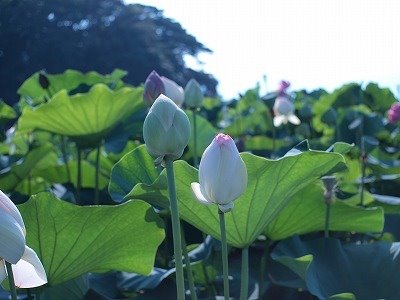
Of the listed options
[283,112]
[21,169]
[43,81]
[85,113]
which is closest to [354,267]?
[85,113]

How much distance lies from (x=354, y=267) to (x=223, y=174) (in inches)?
16.6

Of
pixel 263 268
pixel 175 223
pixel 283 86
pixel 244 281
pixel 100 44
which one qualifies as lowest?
pixel 100 44

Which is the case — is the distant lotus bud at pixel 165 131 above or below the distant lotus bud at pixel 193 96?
above

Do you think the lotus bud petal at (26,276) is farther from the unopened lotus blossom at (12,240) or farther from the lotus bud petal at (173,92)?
the lotus bud petal at (173,92)

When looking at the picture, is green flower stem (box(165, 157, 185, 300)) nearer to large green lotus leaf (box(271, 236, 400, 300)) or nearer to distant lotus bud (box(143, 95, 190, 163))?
distant lotus bud (box(143, 95, 190, 163))

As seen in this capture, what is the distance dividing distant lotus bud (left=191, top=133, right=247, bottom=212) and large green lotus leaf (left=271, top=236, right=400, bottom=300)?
1.02ft

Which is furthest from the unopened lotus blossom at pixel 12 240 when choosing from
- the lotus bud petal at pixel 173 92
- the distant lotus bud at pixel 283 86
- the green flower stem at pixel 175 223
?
the distant lotus bud at pixel 283 86

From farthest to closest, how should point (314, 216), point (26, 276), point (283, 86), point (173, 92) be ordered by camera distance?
point (283, 86), point (173, 92), point (314, 216), point (26, 276)

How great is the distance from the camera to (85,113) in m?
1.44

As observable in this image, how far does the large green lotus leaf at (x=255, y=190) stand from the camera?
830mm

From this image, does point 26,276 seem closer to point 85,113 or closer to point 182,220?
point 182,220

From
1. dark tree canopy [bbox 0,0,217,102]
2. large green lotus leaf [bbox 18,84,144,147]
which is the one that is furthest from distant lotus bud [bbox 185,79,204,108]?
dark tree canopy [bbox 0,0,217,102]

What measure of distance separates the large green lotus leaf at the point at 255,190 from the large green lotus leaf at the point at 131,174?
0.38 ft

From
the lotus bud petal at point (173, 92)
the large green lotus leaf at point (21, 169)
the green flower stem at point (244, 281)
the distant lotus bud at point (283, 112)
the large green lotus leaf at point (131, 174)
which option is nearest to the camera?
the green flower stem at point (244, 281)
